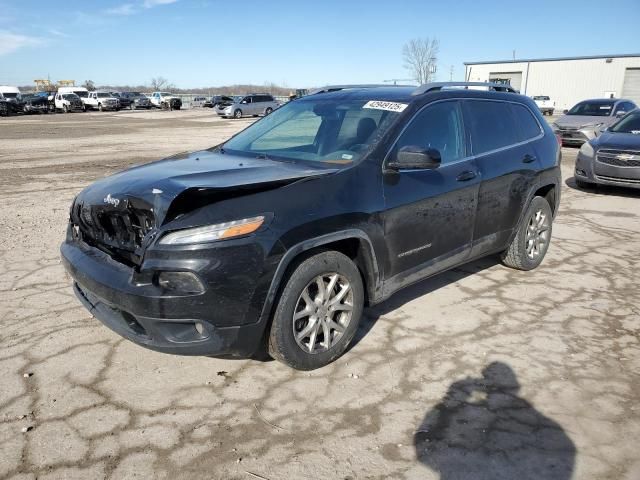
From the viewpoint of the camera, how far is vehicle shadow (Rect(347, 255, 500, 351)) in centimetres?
397

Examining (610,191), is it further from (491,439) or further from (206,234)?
(206,234)

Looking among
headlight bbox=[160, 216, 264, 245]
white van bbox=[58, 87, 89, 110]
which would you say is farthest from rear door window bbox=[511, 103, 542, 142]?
white van bbox=[58, 87, 89, 110]

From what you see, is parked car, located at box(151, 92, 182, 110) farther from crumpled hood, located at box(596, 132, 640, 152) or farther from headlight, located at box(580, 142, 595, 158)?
crumpled hood, located at box(596, 132, 640, 152)

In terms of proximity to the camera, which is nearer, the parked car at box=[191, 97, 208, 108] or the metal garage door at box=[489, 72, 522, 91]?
the metal garage door at box=[489, 72, 522, 91]

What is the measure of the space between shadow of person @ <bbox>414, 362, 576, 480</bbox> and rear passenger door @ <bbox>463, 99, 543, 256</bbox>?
164 centimetres

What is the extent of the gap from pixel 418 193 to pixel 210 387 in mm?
1939

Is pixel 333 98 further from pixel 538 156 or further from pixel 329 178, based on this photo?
pixel 538 156

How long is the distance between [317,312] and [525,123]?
318 cm

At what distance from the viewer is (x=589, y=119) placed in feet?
52.2

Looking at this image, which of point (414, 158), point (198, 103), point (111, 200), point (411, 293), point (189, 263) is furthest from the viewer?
point (198, 103)

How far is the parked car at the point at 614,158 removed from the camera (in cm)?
860

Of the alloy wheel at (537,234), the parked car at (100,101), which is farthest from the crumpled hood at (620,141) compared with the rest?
the parked car at (100,101)

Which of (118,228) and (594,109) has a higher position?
(594,109)

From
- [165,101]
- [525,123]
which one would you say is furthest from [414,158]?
[165,101]
